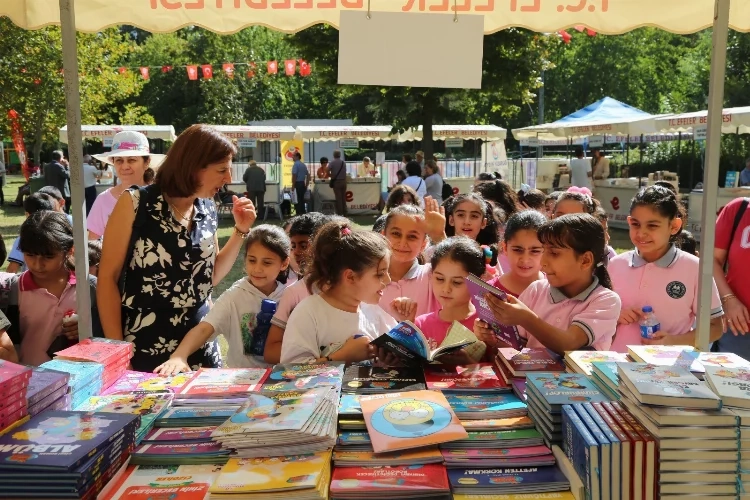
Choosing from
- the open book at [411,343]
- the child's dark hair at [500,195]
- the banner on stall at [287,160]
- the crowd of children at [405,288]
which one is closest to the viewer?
the open book at [411,343]

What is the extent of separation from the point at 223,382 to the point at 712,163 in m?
1.78

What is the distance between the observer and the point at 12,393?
168cm

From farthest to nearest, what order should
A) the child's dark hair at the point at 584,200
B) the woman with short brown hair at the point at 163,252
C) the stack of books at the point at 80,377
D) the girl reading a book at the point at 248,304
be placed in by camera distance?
the child's dark hair at the point at 584,200, the girl reading a book at the point at 248,304, the woman with short brown hair at the point at 163,252, the stack of books at the point at 80,377

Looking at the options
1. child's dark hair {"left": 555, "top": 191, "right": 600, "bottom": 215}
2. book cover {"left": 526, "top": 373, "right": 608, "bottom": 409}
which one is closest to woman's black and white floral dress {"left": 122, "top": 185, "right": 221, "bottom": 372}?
book cover {"left": 526, "top": 373, "right": 608, "bottom": 409}

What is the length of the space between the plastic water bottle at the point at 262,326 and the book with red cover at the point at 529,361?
3.31 ft

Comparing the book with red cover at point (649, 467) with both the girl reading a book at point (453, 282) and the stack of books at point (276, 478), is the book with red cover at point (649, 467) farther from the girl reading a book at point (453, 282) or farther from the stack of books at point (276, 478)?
the girl reading a book at point (453, 282)

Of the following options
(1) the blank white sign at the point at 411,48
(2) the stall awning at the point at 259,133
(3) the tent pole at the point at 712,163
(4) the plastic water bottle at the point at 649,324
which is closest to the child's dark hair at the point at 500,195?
(4) the plastic water bottle at the point at 649,324

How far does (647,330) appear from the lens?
2.96 m

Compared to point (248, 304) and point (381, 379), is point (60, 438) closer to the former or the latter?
point (381, 379)

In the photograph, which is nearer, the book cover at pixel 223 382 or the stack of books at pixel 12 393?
the stack of books at pixel 12 393

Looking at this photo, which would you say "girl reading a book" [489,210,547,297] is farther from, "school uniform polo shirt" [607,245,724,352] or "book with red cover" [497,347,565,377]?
"book with red cover" [497,347,565,377]

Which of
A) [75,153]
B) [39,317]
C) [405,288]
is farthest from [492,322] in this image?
[39,317]

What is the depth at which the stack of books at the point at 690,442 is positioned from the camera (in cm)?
150

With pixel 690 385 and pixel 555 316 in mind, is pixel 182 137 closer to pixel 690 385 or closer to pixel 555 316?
pixel 555 316
